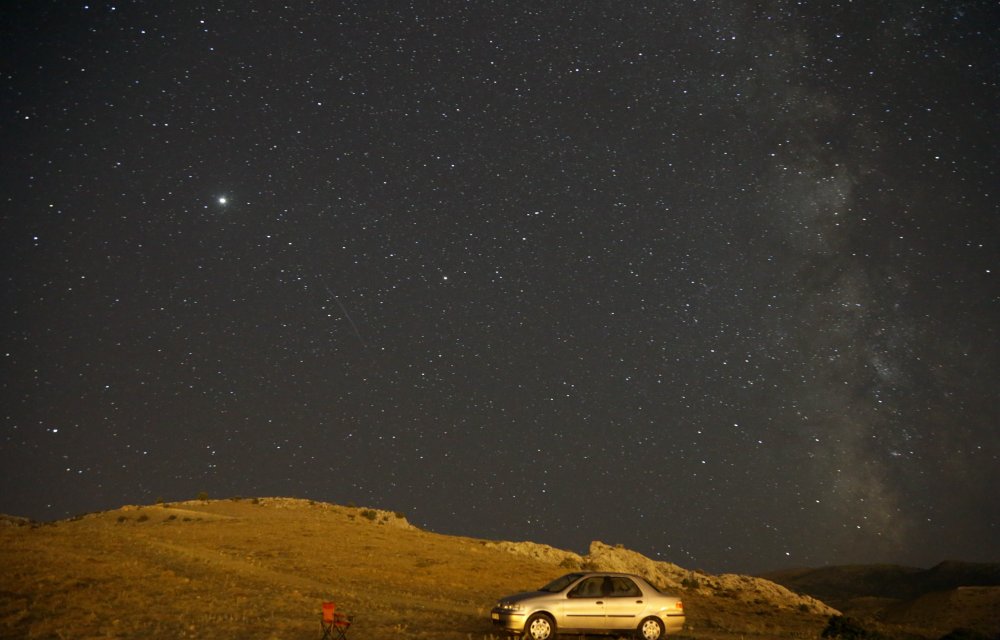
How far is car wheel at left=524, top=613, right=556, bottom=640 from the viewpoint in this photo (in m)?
14.7

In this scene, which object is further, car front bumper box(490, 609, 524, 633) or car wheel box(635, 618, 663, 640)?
car wheel box(635, 618, 663, 640)

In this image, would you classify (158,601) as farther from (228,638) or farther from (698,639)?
(698,639)

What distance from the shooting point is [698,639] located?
18.1 m

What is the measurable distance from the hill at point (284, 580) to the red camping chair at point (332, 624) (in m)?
0.54

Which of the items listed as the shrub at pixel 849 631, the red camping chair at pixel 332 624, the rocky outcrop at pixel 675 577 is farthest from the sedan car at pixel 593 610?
the rocky outcrop at pixel 675 577

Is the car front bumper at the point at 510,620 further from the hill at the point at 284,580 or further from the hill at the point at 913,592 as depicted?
the hill at the point at 913,592

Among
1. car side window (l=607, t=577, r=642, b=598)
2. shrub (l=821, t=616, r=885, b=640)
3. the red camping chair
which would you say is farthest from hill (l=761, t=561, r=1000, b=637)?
the red camping chair

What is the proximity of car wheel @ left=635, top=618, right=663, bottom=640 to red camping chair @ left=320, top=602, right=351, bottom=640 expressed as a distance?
6.38 meters

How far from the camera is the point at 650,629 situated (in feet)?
49.4

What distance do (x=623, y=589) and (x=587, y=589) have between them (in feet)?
2.78

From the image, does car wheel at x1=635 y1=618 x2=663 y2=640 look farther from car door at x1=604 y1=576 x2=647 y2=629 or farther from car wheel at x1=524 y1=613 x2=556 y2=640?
car wheel at x1=524 y1=613 x2=556 y2=640

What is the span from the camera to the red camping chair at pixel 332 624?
1422cm

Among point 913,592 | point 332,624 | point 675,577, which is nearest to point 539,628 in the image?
point 332,624

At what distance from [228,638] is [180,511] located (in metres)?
39.0
